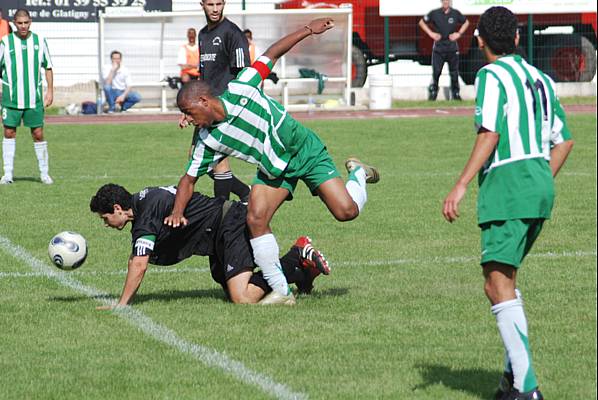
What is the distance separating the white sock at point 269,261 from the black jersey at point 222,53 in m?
3.64

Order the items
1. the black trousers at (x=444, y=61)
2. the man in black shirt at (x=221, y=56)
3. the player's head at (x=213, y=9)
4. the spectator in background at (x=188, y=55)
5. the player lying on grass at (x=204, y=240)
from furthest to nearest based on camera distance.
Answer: the black trousers at (x=444, y=61)
the spectator in background at (x=188, y=55)
the man in black shirt at (x=221, y=56)
the player's head at (x=213, y=9)
the player lying on grass at (x=204, y=240)

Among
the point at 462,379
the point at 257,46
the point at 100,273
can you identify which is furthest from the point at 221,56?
the point at 257,46

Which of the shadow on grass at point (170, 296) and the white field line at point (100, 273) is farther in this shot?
the white field line at point (100, 273)

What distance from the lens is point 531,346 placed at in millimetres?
6762

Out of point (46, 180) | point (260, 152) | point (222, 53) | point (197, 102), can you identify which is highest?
point (222, 53)

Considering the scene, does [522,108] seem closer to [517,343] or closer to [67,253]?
[517,343]

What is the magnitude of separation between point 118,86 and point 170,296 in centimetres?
1740

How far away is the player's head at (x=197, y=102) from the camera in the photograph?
25.0ft

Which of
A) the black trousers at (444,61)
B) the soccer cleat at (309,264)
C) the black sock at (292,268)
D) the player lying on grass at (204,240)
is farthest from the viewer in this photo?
the black trousers at (444,61)

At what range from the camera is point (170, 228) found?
8086 millimetres

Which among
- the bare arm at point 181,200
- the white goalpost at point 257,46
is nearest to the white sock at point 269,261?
the bare arm at point 181,200

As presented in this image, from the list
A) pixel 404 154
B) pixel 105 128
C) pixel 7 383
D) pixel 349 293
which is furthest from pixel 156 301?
pixel 105 128

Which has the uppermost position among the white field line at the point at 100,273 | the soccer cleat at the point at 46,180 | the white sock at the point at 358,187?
the white sock at the point at 358,187

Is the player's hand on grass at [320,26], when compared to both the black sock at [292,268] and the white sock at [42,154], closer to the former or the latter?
the black sock at [292,268]
